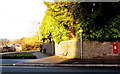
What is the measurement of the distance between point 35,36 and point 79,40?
3627cm

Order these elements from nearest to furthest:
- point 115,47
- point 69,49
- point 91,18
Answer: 1. point 91,18
2. point 115,47
3. point 69,49

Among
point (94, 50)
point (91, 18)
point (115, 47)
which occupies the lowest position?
point (94, 50)

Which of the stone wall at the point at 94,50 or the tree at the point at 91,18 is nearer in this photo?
the tree at the point at 91,18

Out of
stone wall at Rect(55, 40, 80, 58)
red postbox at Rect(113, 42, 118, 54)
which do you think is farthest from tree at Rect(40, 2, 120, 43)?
stone wall at Rect(55, 40, 80, 58)

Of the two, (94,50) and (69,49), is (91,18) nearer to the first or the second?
(94,50)

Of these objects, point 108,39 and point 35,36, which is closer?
point 108,39

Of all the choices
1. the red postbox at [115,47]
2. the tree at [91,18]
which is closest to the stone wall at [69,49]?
the tree at [91,18]

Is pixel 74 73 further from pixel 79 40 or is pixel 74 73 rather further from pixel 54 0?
pixel 54 0

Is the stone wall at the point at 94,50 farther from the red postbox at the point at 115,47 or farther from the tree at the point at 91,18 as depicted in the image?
the tree at the point at 91,18

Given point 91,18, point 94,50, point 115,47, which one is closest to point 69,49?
point 94,50

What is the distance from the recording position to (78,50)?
62.0 feet

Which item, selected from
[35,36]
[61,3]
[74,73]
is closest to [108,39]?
[61,3]

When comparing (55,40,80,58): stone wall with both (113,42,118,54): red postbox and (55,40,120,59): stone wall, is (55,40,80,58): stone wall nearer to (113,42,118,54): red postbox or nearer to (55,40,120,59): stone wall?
(55,40,120,59): stone wall

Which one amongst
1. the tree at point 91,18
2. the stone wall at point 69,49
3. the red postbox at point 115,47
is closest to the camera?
the tree at point 91,18
